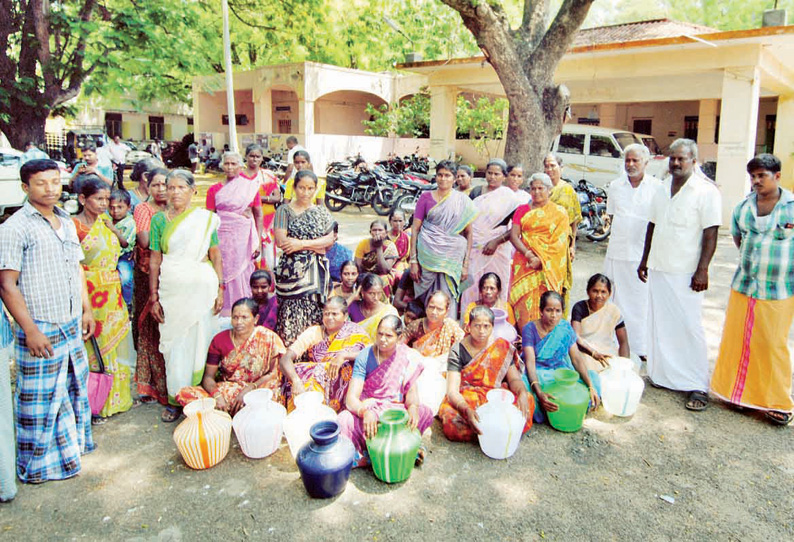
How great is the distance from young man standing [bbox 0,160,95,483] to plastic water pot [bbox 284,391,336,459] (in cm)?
116

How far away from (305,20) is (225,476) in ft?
41.9

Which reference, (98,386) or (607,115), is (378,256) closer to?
(98,386)

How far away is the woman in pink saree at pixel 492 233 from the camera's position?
5152mm

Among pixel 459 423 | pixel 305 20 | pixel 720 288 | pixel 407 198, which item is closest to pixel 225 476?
pixel 459 423

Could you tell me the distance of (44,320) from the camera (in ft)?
9.75

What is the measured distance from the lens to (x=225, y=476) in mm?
3174

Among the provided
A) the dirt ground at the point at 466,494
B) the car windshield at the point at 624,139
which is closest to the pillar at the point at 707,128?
the car windshield at the point at 624,139

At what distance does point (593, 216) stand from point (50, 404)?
28.9 feet

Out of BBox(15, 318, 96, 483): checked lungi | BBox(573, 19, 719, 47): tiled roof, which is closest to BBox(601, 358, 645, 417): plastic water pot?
BBox(15, 318, 96, 483): checked lungi

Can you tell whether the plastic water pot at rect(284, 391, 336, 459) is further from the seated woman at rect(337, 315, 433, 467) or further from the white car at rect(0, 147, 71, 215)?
the white car at rect(0, 147, 71, 215)

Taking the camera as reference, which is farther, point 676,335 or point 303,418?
point 676,335

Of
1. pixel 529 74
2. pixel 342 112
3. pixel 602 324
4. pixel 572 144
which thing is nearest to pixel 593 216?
pixel 572 144

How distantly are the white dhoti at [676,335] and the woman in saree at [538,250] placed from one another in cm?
72

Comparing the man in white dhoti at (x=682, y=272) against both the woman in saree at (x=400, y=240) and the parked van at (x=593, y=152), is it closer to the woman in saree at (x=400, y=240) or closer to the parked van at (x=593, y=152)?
the woman in saree at (x=400, y=240)
